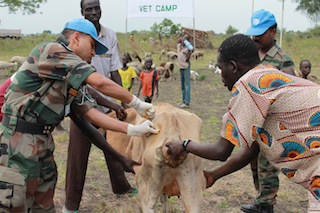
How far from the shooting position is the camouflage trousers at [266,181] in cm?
407

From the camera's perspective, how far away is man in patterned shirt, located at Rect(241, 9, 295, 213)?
399 cm

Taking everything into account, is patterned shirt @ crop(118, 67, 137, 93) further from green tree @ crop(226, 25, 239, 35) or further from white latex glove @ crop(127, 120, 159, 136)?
green tree @ crop(226, 25, 239, 35)

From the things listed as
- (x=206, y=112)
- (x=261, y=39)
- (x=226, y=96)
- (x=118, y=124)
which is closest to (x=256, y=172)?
(x=261, y=39)

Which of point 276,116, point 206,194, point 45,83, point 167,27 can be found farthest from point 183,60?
point 167,27

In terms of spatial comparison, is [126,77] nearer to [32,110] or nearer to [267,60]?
[267,60]

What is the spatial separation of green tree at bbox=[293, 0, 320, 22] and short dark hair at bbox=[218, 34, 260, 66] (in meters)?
35.8

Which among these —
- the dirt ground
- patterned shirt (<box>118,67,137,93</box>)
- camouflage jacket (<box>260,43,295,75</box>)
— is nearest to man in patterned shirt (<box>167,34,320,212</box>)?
camouflage jacket (<box>260,43,295,75</box>)

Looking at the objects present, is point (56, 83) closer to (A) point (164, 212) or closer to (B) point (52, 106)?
(B) point (52, 106)

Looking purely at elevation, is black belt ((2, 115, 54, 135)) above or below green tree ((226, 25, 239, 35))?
above

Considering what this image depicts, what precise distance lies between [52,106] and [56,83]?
0.16m

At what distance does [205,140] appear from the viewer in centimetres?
741

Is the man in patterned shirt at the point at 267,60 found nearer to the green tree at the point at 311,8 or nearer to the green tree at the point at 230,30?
the green tree at the point at 311,8

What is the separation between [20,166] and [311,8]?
36.7 m

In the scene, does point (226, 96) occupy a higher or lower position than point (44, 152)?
lower
